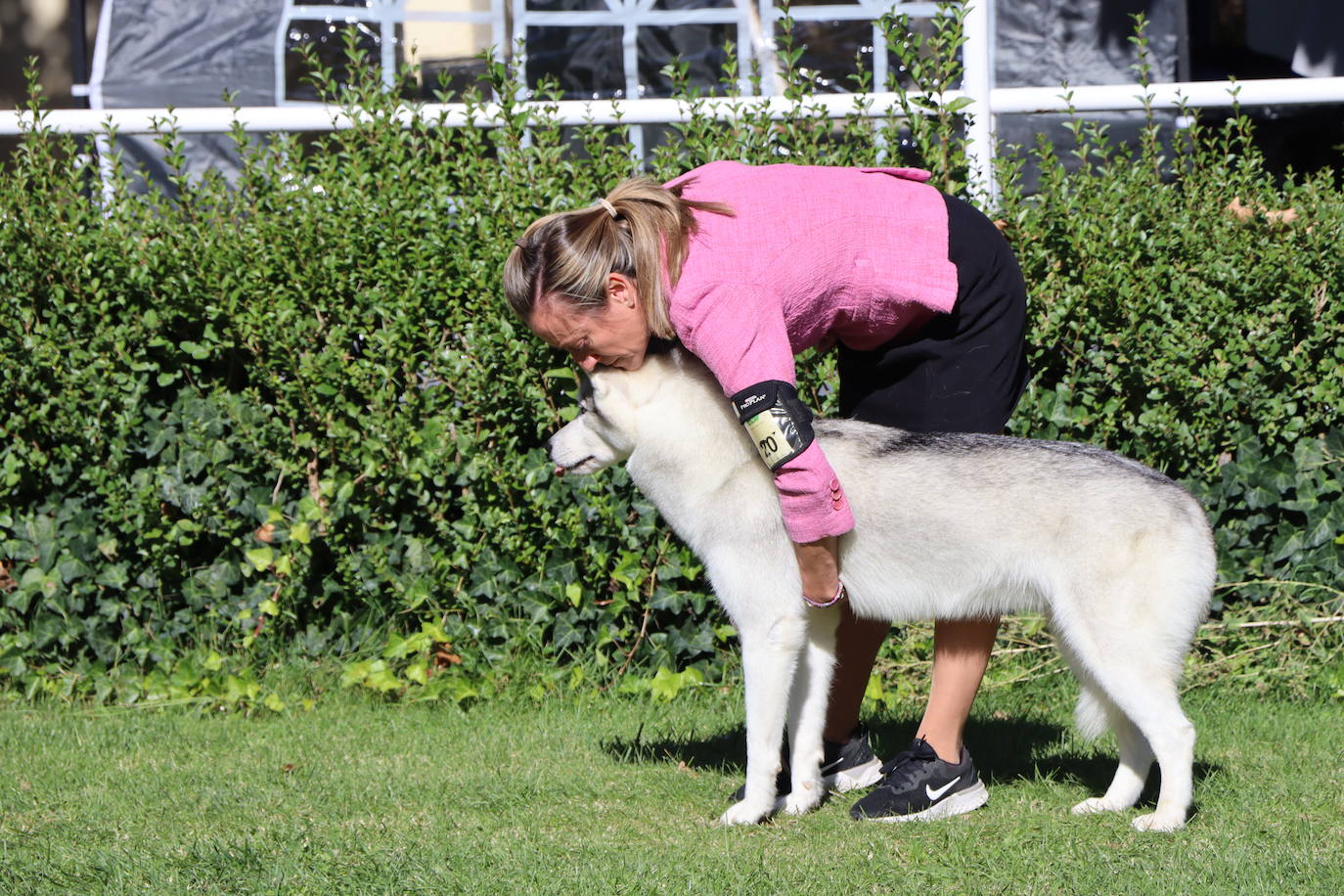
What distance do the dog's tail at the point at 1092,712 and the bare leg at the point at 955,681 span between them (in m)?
0.30

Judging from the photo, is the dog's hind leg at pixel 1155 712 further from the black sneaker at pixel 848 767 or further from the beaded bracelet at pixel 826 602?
the black sneaker at pixel 848 767

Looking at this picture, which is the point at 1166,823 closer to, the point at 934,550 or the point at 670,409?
the point at 934,550

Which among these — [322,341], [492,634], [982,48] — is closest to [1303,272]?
[982,48]

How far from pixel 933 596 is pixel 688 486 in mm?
762

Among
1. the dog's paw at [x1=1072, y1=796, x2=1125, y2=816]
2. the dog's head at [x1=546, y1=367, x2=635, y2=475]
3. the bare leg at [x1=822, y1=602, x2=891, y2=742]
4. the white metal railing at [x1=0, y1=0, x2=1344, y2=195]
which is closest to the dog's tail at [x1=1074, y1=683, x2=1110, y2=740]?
the dog's paw at [x1=1072, y1=796, x2=1125, y2=816]

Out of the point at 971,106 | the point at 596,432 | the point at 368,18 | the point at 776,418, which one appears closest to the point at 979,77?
the point at 971,106

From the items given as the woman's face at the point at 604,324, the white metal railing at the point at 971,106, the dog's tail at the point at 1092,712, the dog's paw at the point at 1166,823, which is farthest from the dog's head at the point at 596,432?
the white metal railing at the point at 971,106

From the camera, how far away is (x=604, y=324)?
3.51 m

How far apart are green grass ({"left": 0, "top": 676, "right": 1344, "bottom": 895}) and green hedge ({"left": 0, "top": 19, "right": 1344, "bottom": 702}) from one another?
355 millimetres

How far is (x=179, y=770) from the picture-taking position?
4504 millimetres

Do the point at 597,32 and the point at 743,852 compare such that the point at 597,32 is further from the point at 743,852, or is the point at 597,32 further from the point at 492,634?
the point at 743,852

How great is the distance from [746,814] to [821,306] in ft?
4.83

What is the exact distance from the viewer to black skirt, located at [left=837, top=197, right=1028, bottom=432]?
12.1 feet

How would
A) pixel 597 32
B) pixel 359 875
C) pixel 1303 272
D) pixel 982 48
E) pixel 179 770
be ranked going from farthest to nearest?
pixel 597 32 → pixel 982 48 → pixel 1303 272 → pixel 179 770 → pixel 359 875
